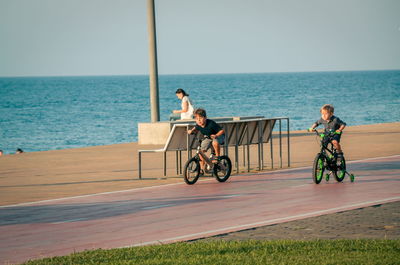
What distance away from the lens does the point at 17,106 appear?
114 metres

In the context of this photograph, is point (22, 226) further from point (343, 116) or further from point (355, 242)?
point (343, 116)

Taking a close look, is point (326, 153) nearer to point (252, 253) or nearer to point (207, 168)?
point (207, 168)

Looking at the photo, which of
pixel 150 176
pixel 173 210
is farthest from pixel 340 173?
pixel 173 210

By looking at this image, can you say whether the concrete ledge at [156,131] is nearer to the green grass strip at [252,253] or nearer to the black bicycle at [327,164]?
the black bicycle at [327,164]

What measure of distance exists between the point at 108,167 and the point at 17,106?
98205mm

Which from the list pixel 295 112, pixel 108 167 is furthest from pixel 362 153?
pixel 295 112

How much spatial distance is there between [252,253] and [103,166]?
1029cm

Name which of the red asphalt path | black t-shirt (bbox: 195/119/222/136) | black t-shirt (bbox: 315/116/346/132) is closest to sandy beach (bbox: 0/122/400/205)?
the red asphalt path

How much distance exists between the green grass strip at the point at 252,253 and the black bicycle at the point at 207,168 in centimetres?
552

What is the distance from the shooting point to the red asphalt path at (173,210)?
969cm

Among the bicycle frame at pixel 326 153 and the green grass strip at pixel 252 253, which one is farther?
the bicycle frame at pixel 326 153

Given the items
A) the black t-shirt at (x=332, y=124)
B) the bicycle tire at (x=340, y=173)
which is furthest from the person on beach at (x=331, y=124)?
the bicycle tire at (x=340, y=173)

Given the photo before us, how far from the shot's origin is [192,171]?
14.6m

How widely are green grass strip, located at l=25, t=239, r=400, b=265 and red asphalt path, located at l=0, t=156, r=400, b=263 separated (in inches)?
25.1
